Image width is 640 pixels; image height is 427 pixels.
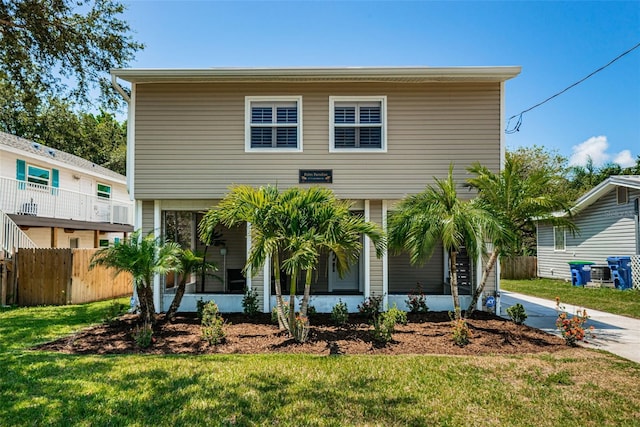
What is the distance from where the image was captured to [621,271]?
13305 millimetres

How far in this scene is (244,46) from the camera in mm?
10367

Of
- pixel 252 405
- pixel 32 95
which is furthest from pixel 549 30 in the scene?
pixel 32 95

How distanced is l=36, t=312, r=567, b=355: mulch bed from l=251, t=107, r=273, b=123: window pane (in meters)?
4.50

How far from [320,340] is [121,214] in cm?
1494

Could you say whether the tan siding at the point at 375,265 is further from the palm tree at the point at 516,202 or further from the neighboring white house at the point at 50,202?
the neighboring white house at the point at 50,202

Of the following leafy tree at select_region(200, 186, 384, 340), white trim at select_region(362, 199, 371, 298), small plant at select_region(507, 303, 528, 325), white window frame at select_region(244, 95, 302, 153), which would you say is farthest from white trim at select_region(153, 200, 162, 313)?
small plant at select_region(507, 303, 528, 325)

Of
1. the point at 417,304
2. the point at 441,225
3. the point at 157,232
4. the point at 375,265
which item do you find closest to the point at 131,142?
the point at 157,232

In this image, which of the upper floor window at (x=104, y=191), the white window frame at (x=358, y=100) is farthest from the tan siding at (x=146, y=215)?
the upper floor window at (x=104, y=191)

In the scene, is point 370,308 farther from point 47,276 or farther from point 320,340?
point 47,276

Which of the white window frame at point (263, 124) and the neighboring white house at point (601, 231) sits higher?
the white window frame at point (263, 124)

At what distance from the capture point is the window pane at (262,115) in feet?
28.1

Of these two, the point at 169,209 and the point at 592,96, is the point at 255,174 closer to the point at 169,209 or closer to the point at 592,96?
the point at 169,209

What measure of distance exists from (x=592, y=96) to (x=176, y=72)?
57.5 ft

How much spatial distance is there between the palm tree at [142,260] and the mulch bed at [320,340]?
0.71 meters
